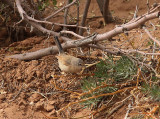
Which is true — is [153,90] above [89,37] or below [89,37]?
below

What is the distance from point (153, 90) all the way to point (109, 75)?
60 cm

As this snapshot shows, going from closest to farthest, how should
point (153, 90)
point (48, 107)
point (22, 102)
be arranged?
1. point (153, 90)
2. point (48, 107)
3. point (22, 102)

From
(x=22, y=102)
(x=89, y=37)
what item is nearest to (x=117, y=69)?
(x=89, y=37)

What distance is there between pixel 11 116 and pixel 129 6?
13.1ft

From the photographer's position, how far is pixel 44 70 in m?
3.21

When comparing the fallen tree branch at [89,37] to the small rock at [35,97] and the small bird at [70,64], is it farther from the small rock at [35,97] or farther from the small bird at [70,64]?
the small rock at [35,97]

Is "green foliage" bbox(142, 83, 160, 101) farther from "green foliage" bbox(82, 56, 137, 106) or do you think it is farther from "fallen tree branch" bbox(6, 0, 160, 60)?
"fallen tree branch" bbox(6, 0, 160, 60)

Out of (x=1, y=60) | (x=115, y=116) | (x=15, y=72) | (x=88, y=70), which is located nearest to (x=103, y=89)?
(x=115, y=116)

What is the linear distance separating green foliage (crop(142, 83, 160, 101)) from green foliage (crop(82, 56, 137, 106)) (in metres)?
0.24

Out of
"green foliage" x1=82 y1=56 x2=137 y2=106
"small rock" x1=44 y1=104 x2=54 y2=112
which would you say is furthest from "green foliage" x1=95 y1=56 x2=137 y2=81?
"small rock" x1=44 y1=104 x2=54 y2=112

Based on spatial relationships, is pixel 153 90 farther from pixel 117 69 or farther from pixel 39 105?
→ pixel 39 105

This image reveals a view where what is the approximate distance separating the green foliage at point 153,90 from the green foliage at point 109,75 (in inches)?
9.5

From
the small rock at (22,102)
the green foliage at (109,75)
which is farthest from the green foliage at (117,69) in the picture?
the small rock at (22,102)

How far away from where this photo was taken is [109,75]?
2.68 m
